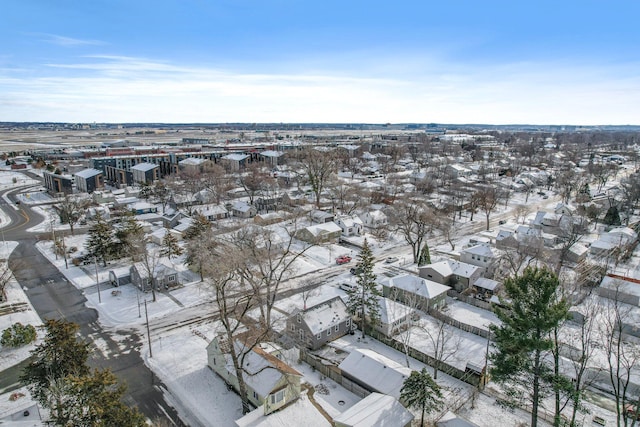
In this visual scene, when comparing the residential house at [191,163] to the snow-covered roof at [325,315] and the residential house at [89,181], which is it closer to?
the residential house at [89,181]

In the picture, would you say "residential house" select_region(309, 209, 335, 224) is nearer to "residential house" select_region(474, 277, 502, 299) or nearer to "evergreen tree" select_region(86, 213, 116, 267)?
"residential house" select_region(474, 277, 502, 299)

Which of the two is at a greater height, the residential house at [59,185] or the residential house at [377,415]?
the residential house at [59,185]

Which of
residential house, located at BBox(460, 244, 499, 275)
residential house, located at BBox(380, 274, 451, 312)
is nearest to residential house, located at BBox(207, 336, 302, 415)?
residential house, located at BBox(380, 274, 451, 312)

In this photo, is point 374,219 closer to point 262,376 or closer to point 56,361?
point 262,376

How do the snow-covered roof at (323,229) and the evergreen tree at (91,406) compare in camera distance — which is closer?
the evergreen tree at (91,406)

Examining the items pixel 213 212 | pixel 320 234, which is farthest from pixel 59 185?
pixel 320 234

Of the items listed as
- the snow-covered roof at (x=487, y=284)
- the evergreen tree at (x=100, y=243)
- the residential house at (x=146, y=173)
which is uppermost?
the residential house at (x=146, y=173)

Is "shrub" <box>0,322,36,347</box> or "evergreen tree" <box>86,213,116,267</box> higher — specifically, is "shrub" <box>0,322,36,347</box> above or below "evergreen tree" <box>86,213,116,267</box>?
below

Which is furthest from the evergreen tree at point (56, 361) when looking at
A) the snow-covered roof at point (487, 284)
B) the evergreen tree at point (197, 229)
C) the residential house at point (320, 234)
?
the residential house at point (320, 234)
